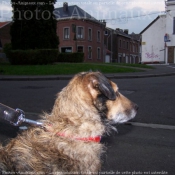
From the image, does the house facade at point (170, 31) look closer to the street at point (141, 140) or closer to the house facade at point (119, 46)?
the house facade at point (119, 46)

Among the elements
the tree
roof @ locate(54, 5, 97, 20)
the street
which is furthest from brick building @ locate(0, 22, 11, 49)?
the street

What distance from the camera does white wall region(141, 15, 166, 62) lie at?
3897 centimetres

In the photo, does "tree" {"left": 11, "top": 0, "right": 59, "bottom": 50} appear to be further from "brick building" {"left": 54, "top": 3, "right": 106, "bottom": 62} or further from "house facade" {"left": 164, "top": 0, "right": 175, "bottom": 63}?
"brick building" {"left": 54, "top": 3, "right": 106, "bottom": 62}

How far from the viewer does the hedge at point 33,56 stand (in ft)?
74.5

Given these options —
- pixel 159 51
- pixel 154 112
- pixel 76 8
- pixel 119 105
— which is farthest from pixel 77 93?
pixel 76 8

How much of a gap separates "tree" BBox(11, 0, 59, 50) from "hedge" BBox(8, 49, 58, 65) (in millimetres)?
2172

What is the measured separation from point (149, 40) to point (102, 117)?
3965 centimetres

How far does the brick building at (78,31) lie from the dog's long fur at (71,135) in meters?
45.9

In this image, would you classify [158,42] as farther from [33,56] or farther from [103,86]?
[103,86]

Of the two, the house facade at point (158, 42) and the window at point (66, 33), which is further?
the window at point (66, 33)

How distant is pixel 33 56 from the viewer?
74.8 feet

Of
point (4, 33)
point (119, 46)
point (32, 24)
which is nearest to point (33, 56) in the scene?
point (32, 24)

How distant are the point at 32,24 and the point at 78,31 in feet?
80.2

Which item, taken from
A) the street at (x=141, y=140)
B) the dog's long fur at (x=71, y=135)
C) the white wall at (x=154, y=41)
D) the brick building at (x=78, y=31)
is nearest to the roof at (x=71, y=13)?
the brick building at (x=78, y=31)
